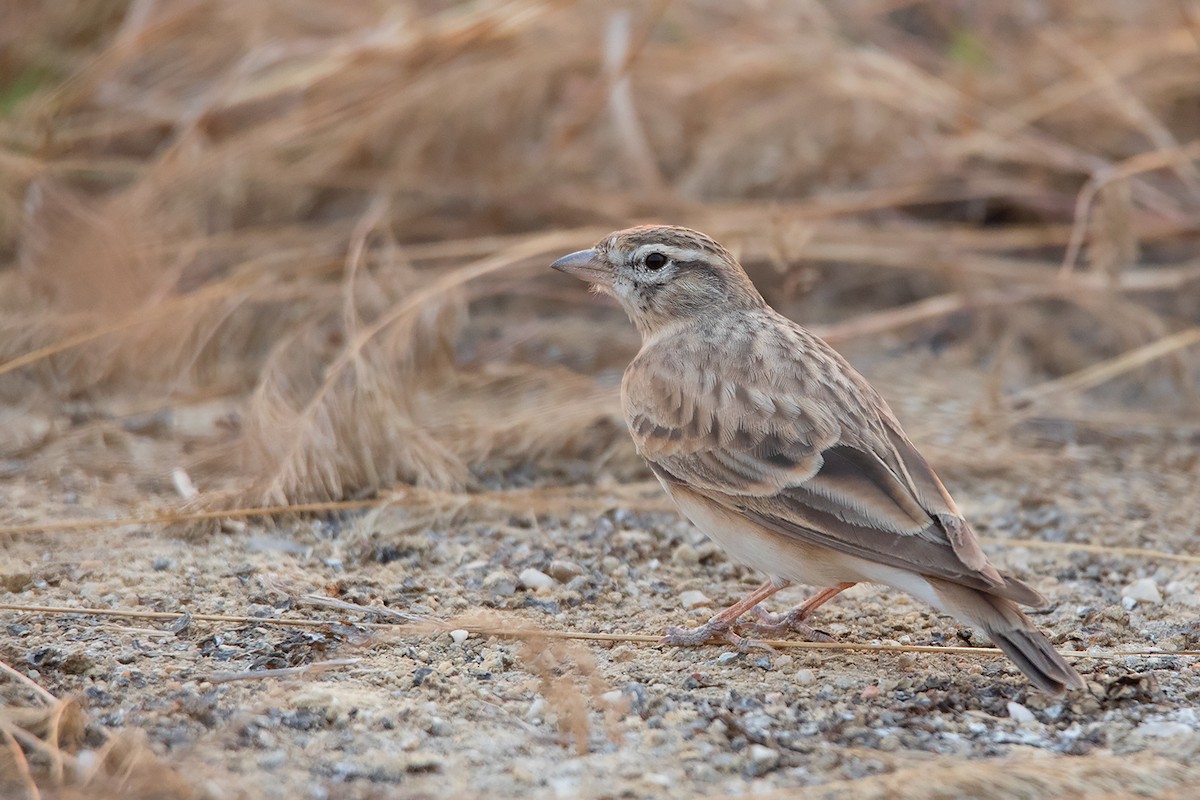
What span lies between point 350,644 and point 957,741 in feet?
6.21

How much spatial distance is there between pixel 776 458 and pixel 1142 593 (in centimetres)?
165

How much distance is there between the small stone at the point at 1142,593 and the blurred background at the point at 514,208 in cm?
172

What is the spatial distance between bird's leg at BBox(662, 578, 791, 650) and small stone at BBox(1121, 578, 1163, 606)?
139 centimetres

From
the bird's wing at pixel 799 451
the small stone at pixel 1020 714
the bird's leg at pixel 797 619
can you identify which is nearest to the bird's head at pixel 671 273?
the bird's wing at pixel 799 451

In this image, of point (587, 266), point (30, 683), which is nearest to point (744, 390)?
point (587, 266)

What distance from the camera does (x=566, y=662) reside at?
4.23 meters

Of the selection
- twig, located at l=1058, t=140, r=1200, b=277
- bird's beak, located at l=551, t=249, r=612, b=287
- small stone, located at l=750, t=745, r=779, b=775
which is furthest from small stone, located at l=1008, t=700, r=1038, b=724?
twig, located at l=1058, t=140, r=1200, b=277

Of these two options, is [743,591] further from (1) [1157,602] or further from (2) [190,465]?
(2) [190,465]

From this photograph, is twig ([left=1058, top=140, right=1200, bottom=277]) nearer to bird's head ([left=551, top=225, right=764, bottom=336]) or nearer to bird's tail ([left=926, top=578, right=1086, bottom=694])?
bird's head ([left=551, top=225, right=764, bottom=336])

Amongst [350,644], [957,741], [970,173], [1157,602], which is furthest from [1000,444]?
[350,644]

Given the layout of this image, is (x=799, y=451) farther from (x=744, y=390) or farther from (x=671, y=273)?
(x=671, y=273)

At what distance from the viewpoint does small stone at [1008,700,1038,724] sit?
390cm

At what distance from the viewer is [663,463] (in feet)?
15.2

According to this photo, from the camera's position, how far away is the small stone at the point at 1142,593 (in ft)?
16.1
